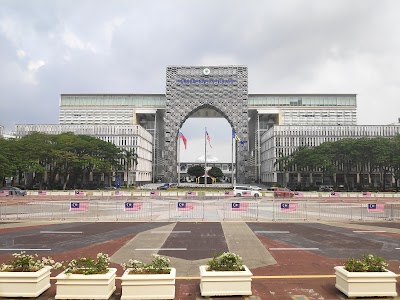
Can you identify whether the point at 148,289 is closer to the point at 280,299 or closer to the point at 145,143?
the point at 280,299

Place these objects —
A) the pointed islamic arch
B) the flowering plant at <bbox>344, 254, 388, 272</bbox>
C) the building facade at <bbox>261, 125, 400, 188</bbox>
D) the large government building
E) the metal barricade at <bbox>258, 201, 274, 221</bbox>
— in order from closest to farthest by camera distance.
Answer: the flowering plant at <bbox>344, 254, 388, 272</bbox>
the metal barricade at <bbox>258, 201, 274, 221</bbox>
the building facade at <bbox>261, 125, 400, 188</bbox>
the large government building
the pointed islamic arch

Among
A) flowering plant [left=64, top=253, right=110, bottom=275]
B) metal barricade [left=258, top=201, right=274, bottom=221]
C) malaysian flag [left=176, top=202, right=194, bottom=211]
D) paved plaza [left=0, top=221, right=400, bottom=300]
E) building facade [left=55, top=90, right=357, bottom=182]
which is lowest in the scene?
metal barricade [left=258, top=201, right=274, bottom=221]

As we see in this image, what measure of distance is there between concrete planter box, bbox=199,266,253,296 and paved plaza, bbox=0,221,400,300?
1.86 ft

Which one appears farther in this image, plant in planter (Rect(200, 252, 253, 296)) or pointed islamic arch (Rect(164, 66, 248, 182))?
pointed islamic arch (Rect(164, 66, 248, 182))

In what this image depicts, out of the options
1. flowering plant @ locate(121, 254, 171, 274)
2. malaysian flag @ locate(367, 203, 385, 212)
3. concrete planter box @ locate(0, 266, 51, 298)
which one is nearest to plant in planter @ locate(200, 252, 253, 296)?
flowering plant @ locate(121, 254, 171, 274)

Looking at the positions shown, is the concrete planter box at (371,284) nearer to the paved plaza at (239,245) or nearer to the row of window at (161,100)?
the paved plaza at (239,245)

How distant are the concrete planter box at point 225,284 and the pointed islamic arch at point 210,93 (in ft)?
340

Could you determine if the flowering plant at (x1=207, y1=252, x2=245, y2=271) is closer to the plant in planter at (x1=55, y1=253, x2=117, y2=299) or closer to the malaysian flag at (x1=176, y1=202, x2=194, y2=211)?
the plant in planter at (x1=55, y1=253, x2=117, y2=299)

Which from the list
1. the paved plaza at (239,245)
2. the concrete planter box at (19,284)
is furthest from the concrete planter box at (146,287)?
the concrete planter box at (19,284)

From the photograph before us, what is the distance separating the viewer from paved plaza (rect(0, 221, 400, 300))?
9.55 m

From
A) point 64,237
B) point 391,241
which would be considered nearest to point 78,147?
point 64,237

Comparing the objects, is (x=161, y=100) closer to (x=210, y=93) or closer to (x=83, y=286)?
(x=210, y=93)

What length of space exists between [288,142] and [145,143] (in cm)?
5024

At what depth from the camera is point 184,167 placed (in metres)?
178
